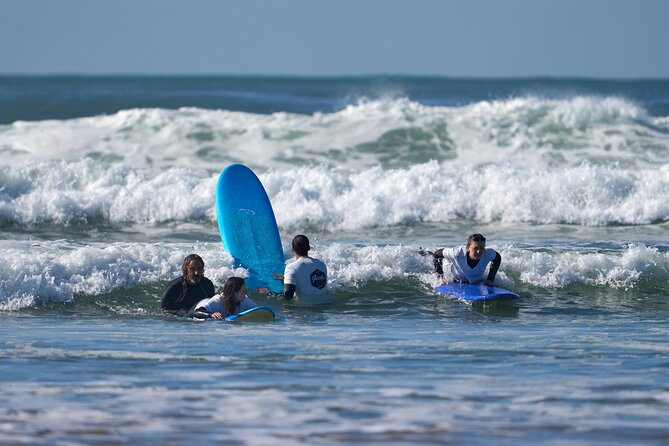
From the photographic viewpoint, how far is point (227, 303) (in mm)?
10766

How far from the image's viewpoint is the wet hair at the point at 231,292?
→ 10.7 metres

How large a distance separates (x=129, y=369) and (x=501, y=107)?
17460 mm

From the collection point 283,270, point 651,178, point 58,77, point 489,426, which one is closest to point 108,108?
point 651,178

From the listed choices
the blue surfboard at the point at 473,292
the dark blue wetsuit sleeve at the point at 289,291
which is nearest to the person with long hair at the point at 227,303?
the dark blue wetsuit sleeve at the point at 289,291

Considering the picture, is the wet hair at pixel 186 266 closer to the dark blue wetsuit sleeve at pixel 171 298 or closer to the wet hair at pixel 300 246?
the dark blue wetsuit sleeve at pixel 171 298

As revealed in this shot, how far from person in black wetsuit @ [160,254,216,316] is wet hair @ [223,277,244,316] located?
0.59 m

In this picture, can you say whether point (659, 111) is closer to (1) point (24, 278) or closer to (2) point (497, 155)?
(2) point (497, 155)

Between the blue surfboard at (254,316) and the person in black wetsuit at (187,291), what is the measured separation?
2.40 feet

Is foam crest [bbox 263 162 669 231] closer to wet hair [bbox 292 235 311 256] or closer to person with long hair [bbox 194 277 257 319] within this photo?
wet hair [bbox 292 235 311 256]

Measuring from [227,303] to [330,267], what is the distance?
8.86 ft

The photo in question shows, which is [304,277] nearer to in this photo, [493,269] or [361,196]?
[493,269]

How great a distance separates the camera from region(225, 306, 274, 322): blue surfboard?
1065 centimetres

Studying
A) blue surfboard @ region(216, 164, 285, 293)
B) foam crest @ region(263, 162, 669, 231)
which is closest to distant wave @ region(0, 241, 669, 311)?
blue surfboard @ region(216, 164, 285, 293)

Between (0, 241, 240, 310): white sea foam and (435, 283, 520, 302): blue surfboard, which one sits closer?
(435, 283, 520, 302): blue surfboard
